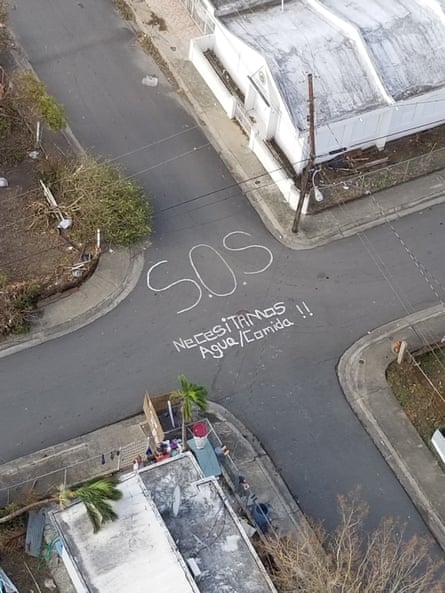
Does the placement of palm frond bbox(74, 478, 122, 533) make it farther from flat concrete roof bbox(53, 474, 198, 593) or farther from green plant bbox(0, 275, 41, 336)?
green plant bbox(0, 275, 41, 336)

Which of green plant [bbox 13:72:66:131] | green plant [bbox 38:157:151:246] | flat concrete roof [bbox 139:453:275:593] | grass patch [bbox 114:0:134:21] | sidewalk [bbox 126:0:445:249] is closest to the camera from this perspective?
flat concrete roof [bbox 139:453:275:593]

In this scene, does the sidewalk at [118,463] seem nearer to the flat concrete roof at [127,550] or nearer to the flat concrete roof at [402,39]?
the flat concrete roof at [127,550]

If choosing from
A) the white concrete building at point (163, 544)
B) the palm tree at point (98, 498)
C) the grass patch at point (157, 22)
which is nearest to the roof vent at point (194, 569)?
the white concrete building at point (163, 544)

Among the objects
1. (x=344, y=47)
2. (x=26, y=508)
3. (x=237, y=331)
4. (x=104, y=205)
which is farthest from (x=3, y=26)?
(x=26, y=508)

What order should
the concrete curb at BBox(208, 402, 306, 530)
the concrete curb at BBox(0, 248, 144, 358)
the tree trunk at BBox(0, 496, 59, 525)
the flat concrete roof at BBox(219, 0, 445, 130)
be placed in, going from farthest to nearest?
the flat concrete roof at BBox(219, 0, 445, 130)
the concrete curb at BBox(0, 248, 144, 358)
the concrete curb at BBox(208, 402, 306, 530)
the tree trunk at BBox(0, 496, 59, 525)

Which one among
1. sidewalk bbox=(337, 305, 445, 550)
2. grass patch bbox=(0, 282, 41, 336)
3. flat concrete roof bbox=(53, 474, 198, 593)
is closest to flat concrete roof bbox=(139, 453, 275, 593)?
flat concrete roof bbox=(53, 474, 198, 593)

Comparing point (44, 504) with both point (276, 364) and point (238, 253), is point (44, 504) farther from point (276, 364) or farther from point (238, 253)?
point (238, 253)

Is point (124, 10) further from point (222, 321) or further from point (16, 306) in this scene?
point (222, 321)
